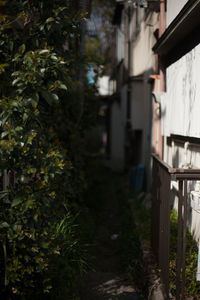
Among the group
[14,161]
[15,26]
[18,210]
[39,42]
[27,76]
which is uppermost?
[15,26]

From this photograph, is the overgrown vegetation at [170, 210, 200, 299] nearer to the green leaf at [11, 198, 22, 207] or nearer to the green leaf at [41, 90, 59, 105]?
the green leaf at [11, 198, 22, 207]

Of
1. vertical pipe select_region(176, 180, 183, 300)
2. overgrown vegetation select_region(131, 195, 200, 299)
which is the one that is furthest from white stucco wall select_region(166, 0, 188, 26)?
overgrown vegetation select_region(131, 195, 200, 299)

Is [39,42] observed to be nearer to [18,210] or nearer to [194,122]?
[18,210]

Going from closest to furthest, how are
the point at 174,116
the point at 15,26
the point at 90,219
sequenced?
1. the point at 15,26
2. the point at 174,116
3. the point at 90,219

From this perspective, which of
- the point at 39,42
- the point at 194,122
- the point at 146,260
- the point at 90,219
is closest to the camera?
the point at 39,42

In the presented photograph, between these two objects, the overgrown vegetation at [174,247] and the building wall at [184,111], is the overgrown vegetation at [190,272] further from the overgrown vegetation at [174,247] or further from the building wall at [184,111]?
the building wall at [184,111]

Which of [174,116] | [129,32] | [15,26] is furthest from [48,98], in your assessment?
[129,32]

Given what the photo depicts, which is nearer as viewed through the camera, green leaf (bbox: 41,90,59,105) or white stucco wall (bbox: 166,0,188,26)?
green leaf (bbox: 41,90,59,105)

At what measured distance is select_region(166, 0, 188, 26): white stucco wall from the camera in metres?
5.11

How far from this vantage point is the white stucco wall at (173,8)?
5.11 m

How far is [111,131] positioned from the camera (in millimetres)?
19422

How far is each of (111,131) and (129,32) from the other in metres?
7.14

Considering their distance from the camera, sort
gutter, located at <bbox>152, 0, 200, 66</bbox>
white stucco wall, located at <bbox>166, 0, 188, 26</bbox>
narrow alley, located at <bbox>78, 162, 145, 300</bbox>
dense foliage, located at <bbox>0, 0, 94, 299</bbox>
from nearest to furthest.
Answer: dense foliage, located at <bbox>0, 0, 94, 299</bbox>, gutter, located at <bbox>152, 0, 200, 66</bbox>, narrow alley, located at <bbox>78, 162, 145, 300</bbox>, white stucco wall, located at <bbox>166, 0, 188, 26</bbox>

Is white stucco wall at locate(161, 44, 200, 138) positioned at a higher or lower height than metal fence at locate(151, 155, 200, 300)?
higher
